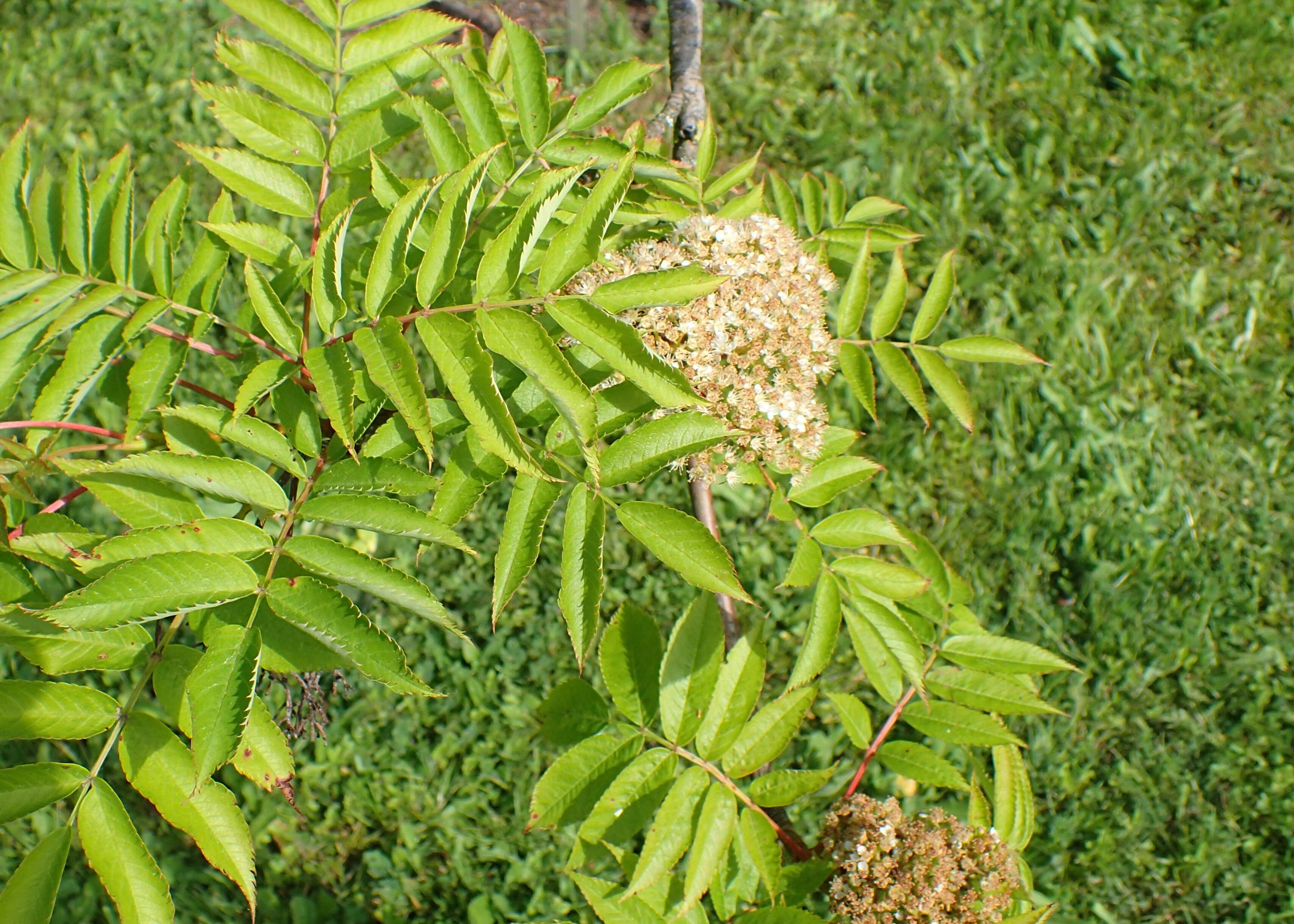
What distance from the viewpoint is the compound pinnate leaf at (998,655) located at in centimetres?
192

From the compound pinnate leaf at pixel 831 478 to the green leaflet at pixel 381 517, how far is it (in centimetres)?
77

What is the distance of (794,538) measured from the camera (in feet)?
12.1

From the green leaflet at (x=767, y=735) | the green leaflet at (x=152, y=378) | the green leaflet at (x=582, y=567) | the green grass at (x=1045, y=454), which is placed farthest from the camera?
the green grass at (x=1045, y=454)

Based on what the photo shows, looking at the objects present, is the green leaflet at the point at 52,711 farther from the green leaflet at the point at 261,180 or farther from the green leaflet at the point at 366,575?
the green leaflet at the point at 261,180

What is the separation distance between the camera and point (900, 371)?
196cm

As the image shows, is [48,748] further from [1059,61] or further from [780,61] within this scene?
[1059,61]

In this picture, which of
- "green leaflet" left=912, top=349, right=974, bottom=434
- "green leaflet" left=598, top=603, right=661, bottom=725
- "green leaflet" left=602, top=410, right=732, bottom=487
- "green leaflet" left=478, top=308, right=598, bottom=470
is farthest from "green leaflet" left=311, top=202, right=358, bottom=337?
"green leaflet" left=912, top=349, right=974, bottom=434

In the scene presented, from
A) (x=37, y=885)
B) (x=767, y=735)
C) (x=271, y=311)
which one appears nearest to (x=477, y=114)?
(x=271, y=311)

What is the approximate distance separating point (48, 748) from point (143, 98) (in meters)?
2.94

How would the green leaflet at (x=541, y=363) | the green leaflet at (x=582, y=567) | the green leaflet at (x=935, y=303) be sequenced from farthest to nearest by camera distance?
the green leaflet at (x=935, y=303)
the green leaflet at (x=582, y=567)
the green leaflet at (x=541, y=363)

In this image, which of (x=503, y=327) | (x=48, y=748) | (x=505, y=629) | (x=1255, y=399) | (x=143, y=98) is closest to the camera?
(x=503, y=327)

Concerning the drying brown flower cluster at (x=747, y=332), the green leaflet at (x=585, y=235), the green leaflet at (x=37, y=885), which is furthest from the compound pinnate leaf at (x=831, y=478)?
the green leaflet at (x=37, y=885)

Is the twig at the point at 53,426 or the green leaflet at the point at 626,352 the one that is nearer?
the green leaflet at the point at 626,352

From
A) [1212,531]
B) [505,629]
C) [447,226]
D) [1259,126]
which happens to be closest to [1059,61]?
[1259,126]
